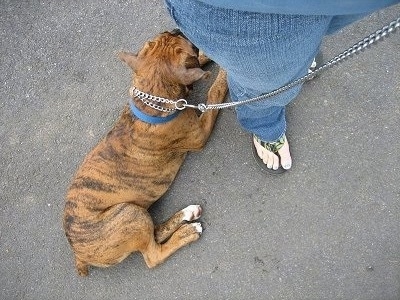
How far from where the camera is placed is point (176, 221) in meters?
3.40

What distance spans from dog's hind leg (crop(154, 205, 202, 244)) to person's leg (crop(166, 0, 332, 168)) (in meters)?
1.43

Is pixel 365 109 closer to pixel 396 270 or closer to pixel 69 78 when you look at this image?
pixel 396 270

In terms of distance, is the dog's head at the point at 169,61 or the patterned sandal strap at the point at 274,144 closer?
the dog's head at the point at 169,61

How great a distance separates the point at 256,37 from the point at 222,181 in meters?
1.89

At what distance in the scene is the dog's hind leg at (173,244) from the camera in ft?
10.9

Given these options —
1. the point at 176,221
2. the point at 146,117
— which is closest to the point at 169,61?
the point at 146,117

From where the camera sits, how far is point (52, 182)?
3.70 m

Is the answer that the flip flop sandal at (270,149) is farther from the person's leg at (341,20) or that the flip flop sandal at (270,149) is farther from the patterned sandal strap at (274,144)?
the person's leg at (341,20)

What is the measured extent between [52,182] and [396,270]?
2480 mm

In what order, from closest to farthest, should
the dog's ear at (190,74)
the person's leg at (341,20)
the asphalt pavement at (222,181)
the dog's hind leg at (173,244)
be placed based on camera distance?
the person's leg at (341,20), the dog's ear at (190,74), the asphalt pavement at (222,181), the dog's hind leg at (173,244)

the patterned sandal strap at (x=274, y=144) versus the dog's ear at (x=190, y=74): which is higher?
the dog's ear at (x=190, y=74)

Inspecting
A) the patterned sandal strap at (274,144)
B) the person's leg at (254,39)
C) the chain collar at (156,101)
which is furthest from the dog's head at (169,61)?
the patterned sandal strap at (274,144)

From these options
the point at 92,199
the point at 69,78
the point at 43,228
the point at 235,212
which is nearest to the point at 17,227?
the point at 43,228

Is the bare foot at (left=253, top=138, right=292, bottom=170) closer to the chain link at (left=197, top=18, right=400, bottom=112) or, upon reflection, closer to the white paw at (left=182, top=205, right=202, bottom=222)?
the white paw at (left=182, top=205, right=202, bottom=222)
